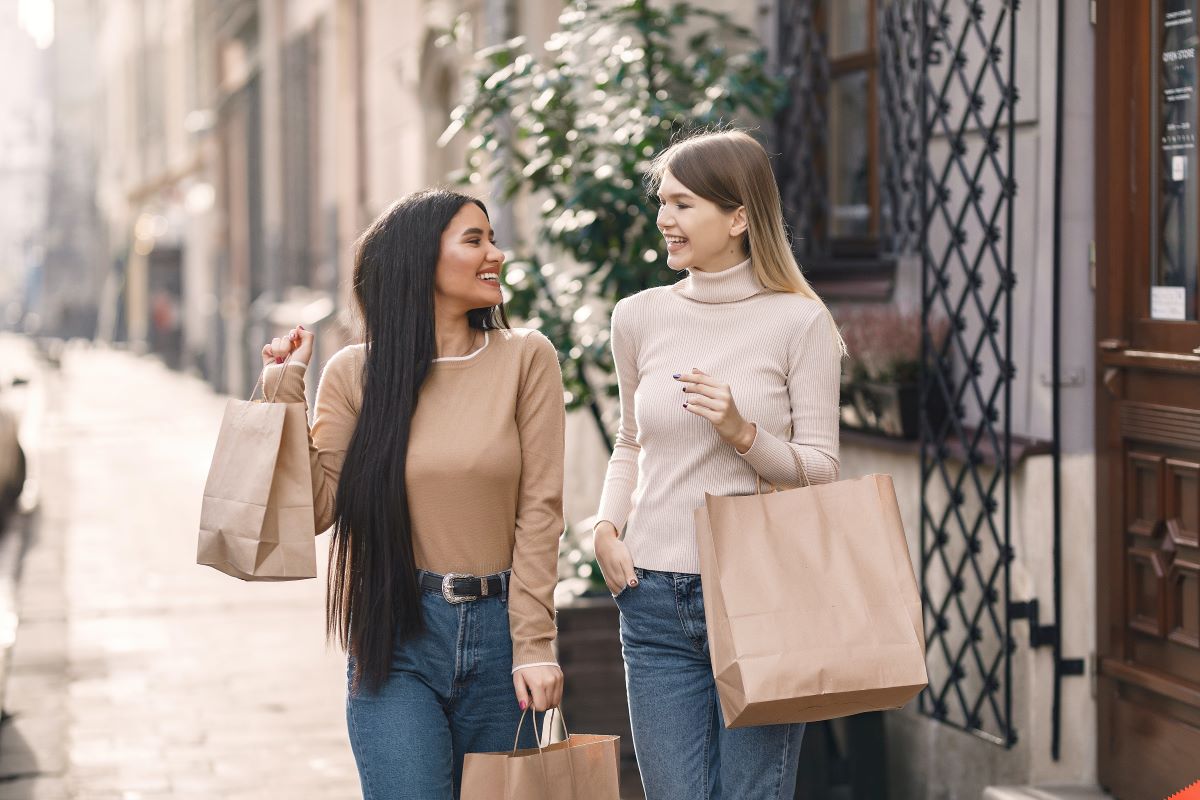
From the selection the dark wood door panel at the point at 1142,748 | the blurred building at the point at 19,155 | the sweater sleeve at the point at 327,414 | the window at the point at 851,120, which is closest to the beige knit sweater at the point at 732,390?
the sweater sleeve at the point at 327,414

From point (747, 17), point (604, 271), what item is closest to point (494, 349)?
point (604, 271)

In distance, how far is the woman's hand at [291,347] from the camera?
3299mm

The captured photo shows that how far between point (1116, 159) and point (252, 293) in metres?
23.1

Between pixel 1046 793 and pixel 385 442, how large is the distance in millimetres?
2586

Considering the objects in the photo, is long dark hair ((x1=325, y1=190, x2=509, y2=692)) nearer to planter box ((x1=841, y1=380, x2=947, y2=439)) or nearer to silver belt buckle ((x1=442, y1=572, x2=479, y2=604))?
silver belt buckle ((x1=442, y1=572, x2=479, y2=604))

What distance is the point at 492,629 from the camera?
3.27 m

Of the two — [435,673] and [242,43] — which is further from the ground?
[242,43]

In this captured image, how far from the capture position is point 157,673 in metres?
7.92

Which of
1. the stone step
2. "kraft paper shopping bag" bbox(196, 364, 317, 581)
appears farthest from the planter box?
"kraft paper shopping bag" bbox(196, 364, 317, 581)

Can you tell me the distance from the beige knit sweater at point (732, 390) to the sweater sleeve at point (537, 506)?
17cm

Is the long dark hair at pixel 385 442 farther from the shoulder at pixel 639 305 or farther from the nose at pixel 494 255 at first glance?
the shoulder at pixel 639 305

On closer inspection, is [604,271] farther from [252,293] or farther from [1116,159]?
[252,293]

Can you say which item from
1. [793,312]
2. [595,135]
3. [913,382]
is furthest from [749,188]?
[595,135]

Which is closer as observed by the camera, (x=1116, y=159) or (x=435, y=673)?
(x=435, y=673)
